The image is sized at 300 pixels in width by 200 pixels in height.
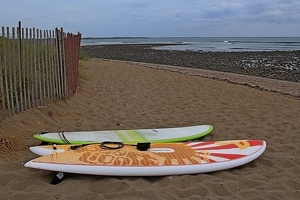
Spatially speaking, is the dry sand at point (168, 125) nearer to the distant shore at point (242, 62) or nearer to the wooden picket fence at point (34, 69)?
the wooden picket fence at point (34, 69)

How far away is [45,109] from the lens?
545 centimetres

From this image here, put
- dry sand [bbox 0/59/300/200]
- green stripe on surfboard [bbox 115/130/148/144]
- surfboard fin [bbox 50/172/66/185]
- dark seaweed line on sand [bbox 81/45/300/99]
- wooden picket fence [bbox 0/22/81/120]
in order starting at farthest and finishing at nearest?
dark seaweed line on sand [bbox 81/45/300/99]
wooden picket fence [bbox 0/22/81/120]
green stripe on surfboard [bbox 115/130/148/144]
surfboard fin [bbox 50/172/66/185]
dry sand [bbox 0/59/300/200]

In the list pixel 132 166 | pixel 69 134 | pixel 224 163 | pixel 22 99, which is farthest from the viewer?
pixel 22 99

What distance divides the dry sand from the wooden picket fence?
201 millimetres

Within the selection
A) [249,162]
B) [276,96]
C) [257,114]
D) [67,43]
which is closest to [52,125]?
[67,43]

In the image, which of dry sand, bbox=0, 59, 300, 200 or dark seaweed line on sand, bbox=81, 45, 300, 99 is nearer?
dry sand, bbox=0, 59, 300, 200

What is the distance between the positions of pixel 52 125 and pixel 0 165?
164cm

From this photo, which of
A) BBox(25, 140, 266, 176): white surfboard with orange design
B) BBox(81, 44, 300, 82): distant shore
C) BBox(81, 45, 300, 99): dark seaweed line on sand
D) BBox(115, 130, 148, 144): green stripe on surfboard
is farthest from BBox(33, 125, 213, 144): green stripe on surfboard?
BBox(81, 44, 300, 82): distant shore

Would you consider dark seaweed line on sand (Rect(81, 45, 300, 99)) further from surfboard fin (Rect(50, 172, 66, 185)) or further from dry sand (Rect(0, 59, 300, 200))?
surfboard fin (Rect(50, 172, 66, 185))

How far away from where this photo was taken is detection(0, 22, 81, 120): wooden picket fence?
4.58 meters

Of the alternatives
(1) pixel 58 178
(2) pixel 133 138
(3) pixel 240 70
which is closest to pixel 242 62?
(3) pixel 240 70

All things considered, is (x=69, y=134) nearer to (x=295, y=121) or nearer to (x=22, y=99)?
(x=22, y=99)

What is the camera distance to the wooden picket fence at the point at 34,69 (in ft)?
15.0

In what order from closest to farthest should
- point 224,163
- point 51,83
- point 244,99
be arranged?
point 224,163, point 51,83, point 244,99
